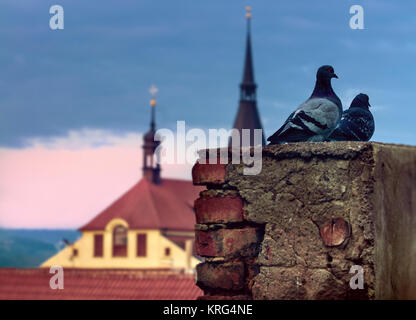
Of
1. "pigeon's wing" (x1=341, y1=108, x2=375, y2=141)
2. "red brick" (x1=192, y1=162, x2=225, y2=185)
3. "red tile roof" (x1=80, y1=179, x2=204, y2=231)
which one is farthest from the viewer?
"red tile roof" (x1=80, y1=179, x2=204, y2=231)

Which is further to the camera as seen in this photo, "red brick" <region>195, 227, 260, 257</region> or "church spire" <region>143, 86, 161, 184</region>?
"church spire" <region>143, 86, 161, 184</region>

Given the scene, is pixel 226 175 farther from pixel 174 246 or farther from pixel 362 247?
pixel 174 246

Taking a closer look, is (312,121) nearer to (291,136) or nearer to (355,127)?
(291,136)

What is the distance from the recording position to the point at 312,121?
14.1 ft

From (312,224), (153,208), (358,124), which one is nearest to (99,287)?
(358,124)

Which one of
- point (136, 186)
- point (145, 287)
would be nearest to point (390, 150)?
point (145, 287)

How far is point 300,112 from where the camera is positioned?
4.38 m

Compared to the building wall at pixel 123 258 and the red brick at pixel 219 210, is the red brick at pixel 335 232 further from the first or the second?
the building wall at pixel 123 258

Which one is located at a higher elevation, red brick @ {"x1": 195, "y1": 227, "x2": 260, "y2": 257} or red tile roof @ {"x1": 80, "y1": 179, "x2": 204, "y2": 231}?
red tile roof @ {"x1": 80, "y1": 179, "x2": 204, "y2": 231}

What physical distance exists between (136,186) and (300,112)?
74.3 meters

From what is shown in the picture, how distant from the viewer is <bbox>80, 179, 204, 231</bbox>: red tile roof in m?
74.4

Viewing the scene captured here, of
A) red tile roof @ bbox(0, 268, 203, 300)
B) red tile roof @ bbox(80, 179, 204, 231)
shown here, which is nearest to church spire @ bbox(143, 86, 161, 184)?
red tile roof @ bbox(80, 179, 204, 231)

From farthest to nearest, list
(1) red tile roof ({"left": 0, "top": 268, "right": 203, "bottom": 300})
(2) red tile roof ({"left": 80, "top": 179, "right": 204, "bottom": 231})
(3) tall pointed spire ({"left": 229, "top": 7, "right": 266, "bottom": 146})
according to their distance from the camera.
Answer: (3) tall pointed spire ({"left": 229, "top": 7, "right": 266, "bottom": 146}), (2) red tile roof ({"left": 80, "top": 179, "right": 204, "bottom": 231}), (1) red tile roof ({"left": 0, "top": 268, "right": 203, "bottom": 300})

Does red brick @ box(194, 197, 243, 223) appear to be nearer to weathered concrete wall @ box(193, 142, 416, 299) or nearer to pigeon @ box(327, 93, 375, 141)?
weathered concrete wall @ box(193, 142, 416, 299)
